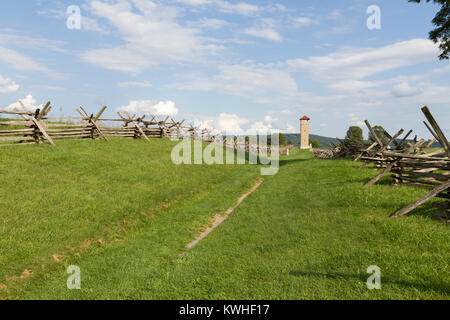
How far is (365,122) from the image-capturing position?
16438 mm

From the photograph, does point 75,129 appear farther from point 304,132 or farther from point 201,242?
point 304,132

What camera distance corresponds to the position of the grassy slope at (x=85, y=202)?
24.3 feet

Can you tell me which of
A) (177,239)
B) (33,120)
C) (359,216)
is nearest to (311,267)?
(359,216)

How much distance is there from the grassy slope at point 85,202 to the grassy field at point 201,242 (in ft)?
0.15

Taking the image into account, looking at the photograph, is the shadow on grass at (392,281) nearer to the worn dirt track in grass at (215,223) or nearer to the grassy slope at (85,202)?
the worn dirt track in grass at (215,223)

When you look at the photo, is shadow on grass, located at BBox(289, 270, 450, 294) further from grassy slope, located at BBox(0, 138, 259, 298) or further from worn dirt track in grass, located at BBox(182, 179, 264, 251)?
grassy slope, located at BBox(0, 138, 259, 298)

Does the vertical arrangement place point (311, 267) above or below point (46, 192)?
below

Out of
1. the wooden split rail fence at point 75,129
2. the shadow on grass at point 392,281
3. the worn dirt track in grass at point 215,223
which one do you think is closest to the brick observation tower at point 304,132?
the wooden split rail fence at point 75,129

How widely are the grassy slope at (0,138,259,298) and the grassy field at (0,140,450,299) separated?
4 cm
